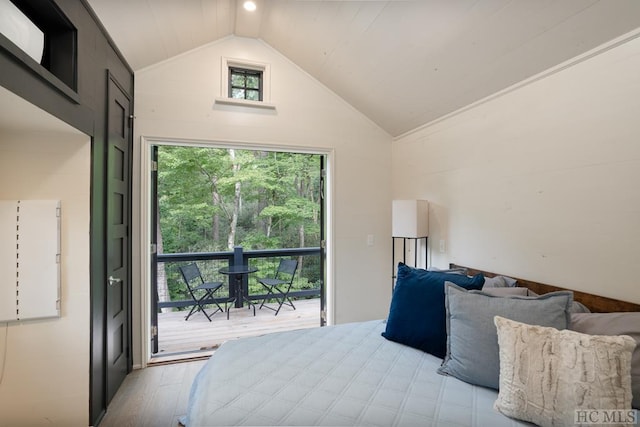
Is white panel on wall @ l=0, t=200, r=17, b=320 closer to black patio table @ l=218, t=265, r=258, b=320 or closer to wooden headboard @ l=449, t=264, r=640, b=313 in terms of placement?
black patio table @ l=218, t=265, r=258, b=320

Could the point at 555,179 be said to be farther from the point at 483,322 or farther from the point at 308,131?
the point at 308,131

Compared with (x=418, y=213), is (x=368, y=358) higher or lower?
lower

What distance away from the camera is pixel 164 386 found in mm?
2371

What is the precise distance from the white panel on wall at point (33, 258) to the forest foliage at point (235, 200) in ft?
12.8

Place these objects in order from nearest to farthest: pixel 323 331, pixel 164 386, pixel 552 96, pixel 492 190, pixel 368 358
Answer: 1. pixel 368 358
2. pixel 552 96
3. pixel 323 331
4. pixel 492 190
5. pixel 164 386

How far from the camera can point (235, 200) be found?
6059 millimetres

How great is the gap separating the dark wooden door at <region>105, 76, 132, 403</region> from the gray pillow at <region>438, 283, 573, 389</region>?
88.3 inches

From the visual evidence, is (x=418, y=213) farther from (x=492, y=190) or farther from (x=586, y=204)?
(x=586, y=204)

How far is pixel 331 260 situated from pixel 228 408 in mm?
2057

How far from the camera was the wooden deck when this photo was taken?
128 inches

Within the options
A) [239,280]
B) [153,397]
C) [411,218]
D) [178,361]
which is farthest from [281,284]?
[411,218]

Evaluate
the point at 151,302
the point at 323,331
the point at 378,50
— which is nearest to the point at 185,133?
the point at 151,302

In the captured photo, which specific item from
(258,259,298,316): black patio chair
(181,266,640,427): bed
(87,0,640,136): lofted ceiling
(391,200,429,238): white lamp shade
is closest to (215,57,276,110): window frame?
(87,0,640,136): lofted ceiling

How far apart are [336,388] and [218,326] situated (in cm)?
302
